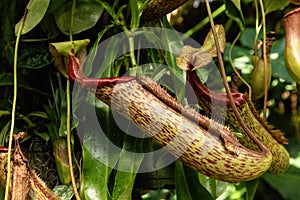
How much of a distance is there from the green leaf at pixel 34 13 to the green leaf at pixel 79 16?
0.07 m

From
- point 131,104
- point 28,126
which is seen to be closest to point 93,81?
point 131,104

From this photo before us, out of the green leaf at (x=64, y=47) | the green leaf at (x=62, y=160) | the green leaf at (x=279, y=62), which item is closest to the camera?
the green leaf at (x=64, y=47)

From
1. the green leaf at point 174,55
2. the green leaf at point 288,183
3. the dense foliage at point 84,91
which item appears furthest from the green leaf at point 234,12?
the green leaf at point 288,183

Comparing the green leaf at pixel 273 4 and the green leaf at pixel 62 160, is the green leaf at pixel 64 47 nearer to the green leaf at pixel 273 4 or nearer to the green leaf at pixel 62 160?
the green leaf at pixel 62 160

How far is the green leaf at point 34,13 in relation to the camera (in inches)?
31.5

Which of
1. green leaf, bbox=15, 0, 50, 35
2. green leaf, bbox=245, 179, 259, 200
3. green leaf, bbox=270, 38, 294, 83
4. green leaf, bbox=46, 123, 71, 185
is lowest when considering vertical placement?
green leaf, bbox=245, 179, 259, 200

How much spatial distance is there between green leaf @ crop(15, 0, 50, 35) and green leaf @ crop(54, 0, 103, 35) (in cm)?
7

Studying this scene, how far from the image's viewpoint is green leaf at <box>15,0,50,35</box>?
80 centimetres

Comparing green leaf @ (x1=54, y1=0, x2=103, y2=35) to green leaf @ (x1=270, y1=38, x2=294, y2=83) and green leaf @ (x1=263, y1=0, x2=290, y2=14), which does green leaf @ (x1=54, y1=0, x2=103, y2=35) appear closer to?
green leaf @ (x1=263, y1=0, x2=290, y2=14)

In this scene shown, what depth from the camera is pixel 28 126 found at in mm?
947

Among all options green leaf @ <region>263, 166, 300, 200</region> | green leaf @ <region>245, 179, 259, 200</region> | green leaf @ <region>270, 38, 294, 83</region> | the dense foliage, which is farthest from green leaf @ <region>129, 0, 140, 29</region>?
green leaf @ <region>263, 166, 300, 200</region>

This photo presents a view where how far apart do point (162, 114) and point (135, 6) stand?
0.73 feet

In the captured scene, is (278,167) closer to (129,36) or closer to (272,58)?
(129,36)

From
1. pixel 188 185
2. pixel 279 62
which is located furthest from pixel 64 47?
pixel 279 62
